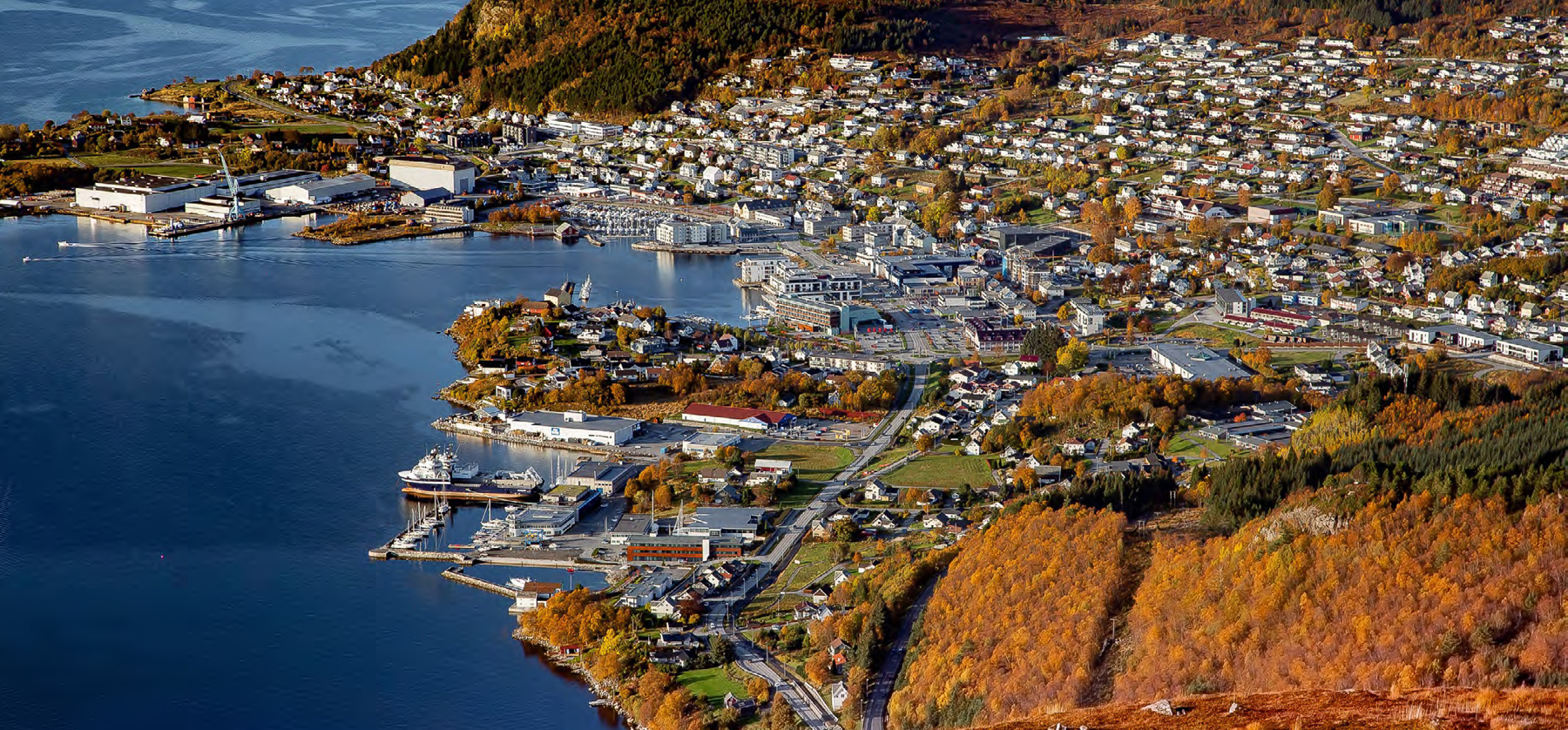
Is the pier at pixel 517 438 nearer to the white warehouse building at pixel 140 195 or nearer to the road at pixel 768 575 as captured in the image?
the road at pixel 768 575

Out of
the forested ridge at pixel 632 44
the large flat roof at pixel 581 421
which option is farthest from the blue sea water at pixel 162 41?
the large flat roof at pixel 581 421

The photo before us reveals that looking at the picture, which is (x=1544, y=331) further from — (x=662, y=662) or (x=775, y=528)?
(x=662, y=662)

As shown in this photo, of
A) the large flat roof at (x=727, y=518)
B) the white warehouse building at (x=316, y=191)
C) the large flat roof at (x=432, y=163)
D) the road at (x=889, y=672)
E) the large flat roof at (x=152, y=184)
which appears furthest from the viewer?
the large flat roof at (x=432, y=163)

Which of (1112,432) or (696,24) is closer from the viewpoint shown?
(1112,432)

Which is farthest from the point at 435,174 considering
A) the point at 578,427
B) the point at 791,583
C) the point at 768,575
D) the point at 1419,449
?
the point at 1419,449

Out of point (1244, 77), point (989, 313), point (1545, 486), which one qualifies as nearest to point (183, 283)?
point (989, 313)

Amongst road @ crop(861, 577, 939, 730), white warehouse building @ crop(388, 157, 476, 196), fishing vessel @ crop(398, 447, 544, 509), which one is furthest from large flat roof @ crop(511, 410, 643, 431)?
white warehouse building @ crop(388, 157, 476, 196)

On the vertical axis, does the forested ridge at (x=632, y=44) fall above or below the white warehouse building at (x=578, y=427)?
above
